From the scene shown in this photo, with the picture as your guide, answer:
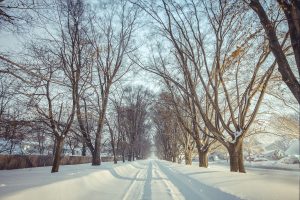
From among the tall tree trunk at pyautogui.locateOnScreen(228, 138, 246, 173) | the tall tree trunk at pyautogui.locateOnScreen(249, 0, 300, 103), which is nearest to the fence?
the tall tree trunk at pyautogui.locateOnScreen(228, 138, 246, 173)

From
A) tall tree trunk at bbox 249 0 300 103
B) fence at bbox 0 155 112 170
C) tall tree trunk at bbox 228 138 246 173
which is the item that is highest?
tall tree trunk at bbox 249 0 300 103

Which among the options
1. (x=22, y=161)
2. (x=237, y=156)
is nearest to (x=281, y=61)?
(x=237, y=156)

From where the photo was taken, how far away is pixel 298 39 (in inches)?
243

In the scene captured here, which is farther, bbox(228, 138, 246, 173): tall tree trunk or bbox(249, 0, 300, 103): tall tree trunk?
bbox(228, 138, 246, 173): tall tree trunk

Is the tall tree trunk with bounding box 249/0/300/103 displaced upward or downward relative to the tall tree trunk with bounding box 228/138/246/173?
upward

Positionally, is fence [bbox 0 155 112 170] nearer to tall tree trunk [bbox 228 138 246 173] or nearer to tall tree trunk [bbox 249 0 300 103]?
tall tree trunk [bbox 228 138 246 173]

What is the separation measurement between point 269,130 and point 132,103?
3260 centimetres

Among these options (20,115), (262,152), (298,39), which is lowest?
(262,152)

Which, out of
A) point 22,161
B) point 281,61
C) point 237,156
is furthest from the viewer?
point 22,161

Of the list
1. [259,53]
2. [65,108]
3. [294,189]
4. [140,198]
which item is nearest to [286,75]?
[294,189]

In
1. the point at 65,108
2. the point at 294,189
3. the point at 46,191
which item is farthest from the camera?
the point at 65,108

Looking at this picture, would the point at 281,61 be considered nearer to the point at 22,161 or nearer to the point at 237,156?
the point at 237,156

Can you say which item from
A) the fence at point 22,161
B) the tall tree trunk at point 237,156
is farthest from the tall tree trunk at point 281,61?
the fence at point 22,161

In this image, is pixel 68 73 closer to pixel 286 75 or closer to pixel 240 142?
pixel 240 142
